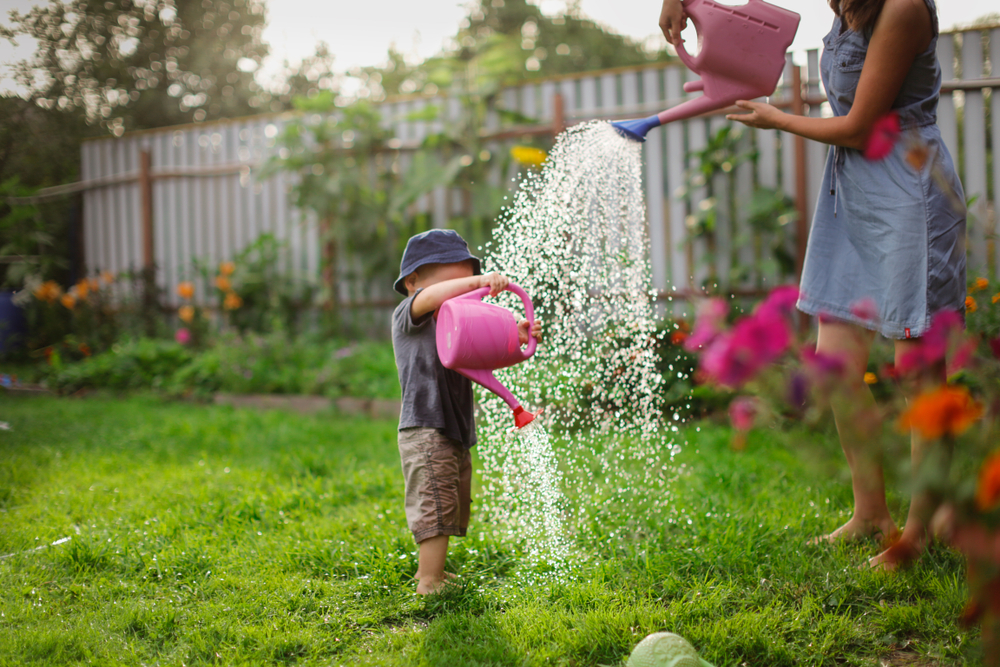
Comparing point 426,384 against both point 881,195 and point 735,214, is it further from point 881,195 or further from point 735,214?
point 735,214

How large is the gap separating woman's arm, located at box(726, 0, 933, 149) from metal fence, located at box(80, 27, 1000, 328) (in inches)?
45.7

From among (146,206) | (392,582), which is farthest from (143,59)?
(392,582)

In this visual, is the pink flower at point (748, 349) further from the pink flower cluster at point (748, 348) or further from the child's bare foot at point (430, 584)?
the child's bare foot at point (430, 584)

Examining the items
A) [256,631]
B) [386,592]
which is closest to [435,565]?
[386,592]

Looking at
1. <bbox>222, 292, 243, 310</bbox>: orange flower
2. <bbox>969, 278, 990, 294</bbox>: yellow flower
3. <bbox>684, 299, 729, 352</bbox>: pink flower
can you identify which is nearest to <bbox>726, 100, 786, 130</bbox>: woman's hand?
<bbox>684, 299, 729, 352</bbox>: pink flower

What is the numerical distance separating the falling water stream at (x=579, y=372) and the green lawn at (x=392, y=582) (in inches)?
6.7

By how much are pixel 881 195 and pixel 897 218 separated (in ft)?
0.26

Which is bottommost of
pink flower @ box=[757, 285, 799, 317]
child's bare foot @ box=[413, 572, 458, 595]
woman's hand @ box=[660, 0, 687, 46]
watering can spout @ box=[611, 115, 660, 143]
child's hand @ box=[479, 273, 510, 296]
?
child's bare foot @ box=[413, 572, 458, 595]

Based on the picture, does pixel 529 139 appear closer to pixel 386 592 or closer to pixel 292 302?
pixel 292 302

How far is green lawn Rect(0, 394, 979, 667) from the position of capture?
4.83ft

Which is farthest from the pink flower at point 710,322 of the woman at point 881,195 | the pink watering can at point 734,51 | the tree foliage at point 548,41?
the tree foliage at point 548,41

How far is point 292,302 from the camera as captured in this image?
5.70 meters

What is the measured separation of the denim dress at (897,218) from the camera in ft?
5.41

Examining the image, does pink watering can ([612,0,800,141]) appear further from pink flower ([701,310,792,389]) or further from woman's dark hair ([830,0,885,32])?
pink flower ([701,310,792,389])
